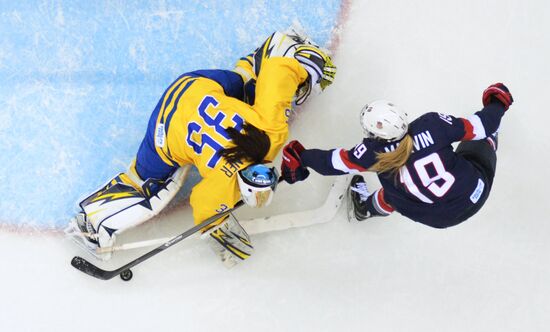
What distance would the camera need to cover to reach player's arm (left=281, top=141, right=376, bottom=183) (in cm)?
197

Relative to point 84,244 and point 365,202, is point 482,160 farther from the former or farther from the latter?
point 84,244

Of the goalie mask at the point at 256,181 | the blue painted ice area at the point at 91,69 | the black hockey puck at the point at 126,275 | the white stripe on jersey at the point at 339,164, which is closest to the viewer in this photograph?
the goalie mask at the point at 256,181

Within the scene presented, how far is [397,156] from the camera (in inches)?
72.7

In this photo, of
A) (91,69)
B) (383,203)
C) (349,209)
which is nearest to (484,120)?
(383,203)

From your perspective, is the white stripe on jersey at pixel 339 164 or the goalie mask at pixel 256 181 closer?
the goalie mask at pixel 256 181

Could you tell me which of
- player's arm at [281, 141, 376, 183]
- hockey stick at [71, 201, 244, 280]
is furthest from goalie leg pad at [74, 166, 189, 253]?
player's arm at [281, 141, 376, 183]

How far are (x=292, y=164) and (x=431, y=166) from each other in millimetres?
565

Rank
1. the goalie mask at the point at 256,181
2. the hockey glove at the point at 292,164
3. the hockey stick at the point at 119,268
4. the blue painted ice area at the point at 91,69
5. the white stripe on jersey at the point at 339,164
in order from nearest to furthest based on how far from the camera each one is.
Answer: the goalie mask at the point at 256,181 < the white stripe on jersey at the point at 339,164 < the hockey glove at the point at 292,164 < the hockey stick at the point at 119,268 < the blue painted ice area at the point at 91,69

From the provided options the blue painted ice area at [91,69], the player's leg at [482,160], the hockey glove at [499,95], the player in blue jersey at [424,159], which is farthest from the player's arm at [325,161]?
the blue painted ice area at [91,69]

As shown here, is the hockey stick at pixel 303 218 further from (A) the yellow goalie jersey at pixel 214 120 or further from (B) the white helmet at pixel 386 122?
(B) the white helmet at pixel 386 122

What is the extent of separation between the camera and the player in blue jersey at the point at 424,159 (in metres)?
Answer: 1.87

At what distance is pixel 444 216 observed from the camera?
2.08 meters

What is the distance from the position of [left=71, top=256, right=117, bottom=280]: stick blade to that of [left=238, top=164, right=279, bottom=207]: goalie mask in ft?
2.65

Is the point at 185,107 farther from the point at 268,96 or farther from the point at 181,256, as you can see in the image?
the point at 181,256
